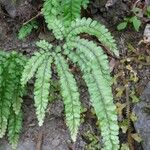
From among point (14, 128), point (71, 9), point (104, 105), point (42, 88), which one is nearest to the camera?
point (104, 105)

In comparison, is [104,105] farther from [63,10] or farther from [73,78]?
[63,10]

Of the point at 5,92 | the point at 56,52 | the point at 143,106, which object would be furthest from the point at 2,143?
the point at 143,106

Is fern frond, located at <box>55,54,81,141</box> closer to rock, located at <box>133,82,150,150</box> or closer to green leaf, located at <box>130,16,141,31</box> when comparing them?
rock, located at <box>133,82,150,150</box>

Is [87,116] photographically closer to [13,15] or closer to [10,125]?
[10,125]

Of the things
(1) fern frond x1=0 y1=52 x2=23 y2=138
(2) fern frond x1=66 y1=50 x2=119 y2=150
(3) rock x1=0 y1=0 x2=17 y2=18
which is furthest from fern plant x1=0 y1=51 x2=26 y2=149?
(3) rock x1=0 y1=0 x2=17 y2=18

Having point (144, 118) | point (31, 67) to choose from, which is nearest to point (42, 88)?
point (31, 67)

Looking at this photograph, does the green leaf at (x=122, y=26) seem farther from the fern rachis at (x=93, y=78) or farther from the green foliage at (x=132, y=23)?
the fern rachis at (x=93, y=78)
